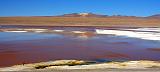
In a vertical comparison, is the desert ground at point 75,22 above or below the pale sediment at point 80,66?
above

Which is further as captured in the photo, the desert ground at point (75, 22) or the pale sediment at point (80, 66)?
the desert ground at point (75, 22)

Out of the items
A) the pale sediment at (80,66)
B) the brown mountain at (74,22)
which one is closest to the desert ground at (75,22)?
the brown mountain at (74,22)

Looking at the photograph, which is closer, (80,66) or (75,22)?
(80,66)

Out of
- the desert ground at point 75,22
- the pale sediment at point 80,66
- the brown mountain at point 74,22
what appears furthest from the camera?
the brown mountain at point 74,22

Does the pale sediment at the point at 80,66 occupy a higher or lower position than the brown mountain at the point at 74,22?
lower

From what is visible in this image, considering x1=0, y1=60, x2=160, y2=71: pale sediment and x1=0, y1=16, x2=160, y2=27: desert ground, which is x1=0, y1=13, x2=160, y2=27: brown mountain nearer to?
x1=0, y1=16, x2=160, y2=27: desert ground

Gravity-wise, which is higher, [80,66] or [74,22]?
[74,22]

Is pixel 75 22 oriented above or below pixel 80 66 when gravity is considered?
above

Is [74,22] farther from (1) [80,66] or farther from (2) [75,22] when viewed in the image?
(1) [80,66]

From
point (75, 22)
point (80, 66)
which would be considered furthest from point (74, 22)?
point (80, 66)

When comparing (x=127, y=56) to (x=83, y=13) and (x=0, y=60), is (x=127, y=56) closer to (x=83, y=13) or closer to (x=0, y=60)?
(x=0, y=60)

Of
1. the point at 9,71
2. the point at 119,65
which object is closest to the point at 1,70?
the point at 9,71

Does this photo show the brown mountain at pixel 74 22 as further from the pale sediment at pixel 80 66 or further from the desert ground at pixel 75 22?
the pale sediment at pixel 80 66

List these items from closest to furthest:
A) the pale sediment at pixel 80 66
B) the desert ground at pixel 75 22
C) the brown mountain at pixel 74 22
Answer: the pale sediment at pixel 80 66 → the desert ground at pixel 75 22 → the brown mountain at pixel 74 22
